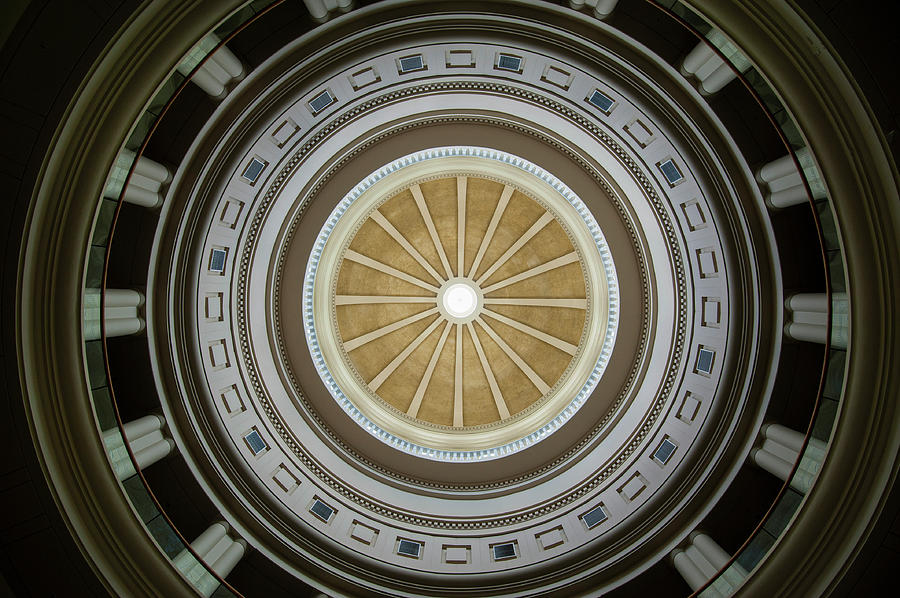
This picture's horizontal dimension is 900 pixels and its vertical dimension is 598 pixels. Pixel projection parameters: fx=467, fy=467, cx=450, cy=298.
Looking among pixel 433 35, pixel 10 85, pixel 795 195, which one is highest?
pixel 433 35

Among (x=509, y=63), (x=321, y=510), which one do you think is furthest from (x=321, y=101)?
(x=321, y=510)

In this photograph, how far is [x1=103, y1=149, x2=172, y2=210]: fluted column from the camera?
9.52 metres

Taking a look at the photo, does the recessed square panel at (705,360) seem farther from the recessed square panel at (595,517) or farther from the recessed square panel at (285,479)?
the recessed square panel at (285,479)

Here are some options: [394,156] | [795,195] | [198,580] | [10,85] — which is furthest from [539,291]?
[10,85]

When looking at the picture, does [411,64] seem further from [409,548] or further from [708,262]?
[409,548]

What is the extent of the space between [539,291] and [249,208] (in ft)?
46.9

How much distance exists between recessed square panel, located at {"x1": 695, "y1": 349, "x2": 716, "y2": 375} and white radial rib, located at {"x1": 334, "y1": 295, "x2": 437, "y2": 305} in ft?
45.8

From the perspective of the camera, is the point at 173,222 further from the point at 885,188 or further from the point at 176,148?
the point at 885,188

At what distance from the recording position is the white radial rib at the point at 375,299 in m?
21.5

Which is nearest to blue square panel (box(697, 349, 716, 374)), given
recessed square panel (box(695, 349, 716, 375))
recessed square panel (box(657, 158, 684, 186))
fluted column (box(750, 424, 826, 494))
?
recessed square panel (box(695, 349, 716, 375))

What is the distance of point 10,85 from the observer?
24.7 feet

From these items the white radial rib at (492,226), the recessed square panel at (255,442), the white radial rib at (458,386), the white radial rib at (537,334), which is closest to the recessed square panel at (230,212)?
the recessed square panel at (255,442)

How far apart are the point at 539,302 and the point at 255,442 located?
14377 millimetres

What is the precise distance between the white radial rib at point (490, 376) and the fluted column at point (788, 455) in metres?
11.3
